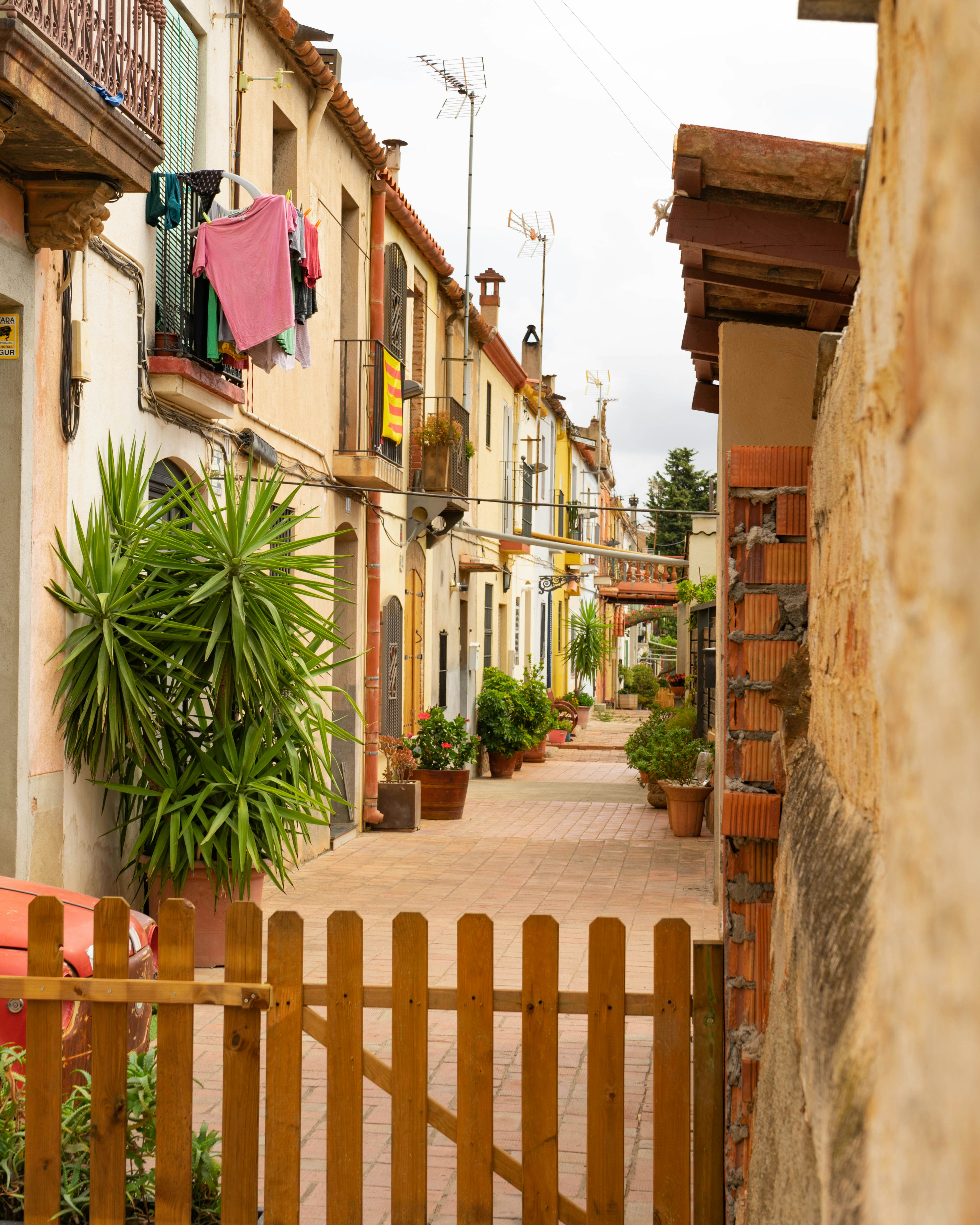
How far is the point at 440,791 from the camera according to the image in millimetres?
13500

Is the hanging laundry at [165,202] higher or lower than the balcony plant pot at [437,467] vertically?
higher

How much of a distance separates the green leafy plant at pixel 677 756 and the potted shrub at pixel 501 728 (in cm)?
525

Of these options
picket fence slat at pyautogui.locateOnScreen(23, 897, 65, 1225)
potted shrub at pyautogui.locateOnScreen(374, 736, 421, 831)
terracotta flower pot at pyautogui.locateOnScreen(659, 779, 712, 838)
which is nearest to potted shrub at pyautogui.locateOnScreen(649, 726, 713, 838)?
terracotta flower pot at pyautogui.locateOnScreen(659, 779, 712, 838)

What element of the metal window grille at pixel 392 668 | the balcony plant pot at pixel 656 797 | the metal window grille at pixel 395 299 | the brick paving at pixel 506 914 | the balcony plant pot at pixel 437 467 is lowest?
the brick paving at pixel 506 914

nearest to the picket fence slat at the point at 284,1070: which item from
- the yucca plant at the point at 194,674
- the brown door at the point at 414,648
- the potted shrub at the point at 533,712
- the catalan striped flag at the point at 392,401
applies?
the yucca plant at the point at 194,674

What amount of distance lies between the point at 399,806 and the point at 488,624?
9.75 m

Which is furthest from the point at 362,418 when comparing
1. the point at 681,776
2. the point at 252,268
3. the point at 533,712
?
the point at 533,712

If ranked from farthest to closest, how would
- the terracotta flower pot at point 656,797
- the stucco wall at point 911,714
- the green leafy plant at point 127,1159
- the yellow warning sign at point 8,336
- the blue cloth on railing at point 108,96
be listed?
1. the terracotta flower pot at point 656,797
2. the yellow warning sign at point 8,336
3. the blue cloth on railing at point 108,96
4. the green leafy plant at point 127,1159
5. the stucco wall at point 911,714

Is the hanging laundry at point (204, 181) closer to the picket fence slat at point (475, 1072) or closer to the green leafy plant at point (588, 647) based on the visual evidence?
the picket fence slat at point (475, 1072)

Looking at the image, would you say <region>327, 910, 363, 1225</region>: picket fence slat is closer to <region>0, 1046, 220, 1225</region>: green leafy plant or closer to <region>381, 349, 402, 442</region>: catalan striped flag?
<region>0, 1046, 220, 1225</region>: green leafy plant

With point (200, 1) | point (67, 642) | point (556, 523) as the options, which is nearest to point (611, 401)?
point (556, 523)

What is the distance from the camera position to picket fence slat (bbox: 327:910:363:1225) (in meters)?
2.96

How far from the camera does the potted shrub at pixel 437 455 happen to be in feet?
49.6

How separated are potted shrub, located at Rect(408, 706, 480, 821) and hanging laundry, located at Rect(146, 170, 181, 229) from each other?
Answer: 712 cm
